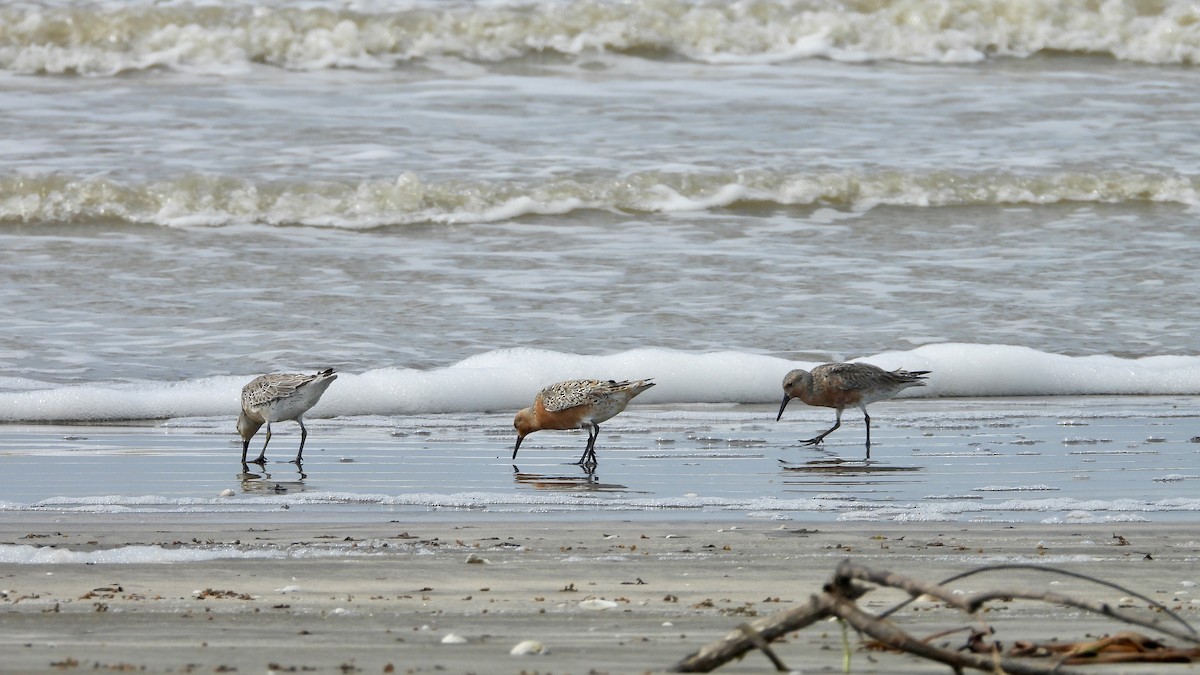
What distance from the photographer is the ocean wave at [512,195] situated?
13.0m

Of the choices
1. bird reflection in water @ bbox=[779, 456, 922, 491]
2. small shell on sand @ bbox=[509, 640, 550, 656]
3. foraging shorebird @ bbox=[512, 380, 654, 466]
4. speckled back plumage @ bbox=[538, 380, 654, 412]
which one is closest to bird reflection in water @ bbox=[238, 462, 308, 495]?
foraging shorebird @ bbox=[512, 380, 654, 466]

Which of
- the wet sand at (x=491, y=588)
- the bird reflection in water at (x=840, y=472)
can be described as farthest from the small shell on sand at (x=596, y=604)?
the bird reflection in water at (x=840, y=472)

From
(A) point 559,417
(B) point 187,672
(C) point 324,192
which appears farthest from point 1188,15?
(B) point 187,672

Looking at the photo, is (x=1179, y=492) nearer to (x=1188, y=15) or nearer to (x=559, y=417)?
(x=559, y=417)

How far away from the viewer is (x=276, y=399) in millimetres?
7164

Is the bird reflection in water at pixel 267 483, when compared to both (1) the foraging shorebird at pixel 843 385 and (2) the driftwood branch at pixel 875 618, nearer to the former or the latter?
(1) the foraging shorebird at pixel 843 385

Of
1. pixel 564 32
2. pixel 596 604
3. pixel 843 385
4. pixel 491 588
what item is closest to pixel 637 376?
pixel 843 385

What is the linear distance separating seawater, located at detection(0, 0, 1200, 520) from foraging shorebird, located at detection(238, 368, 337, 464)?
40cm

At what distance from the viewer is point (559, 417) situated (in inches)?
291

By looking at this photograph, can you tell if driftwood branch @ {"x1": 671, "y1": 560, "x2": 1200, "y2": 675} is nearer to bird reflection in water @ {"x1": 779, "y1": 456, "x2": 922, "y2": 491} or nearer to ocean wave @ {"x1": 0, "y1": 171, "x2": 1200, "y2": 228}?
bird reflection in water @ {"x1": 779, "y1": 456, "x2": 922, "y2": 491}

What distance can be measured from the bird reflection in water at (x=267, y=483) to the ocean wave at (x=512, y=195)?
21.4ft

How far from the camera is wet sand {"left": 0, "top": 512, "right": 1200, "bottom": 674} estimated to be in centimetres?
305

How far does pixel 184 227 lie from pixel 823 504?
8407 mm

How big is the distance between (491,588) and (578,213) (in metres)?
9.24
